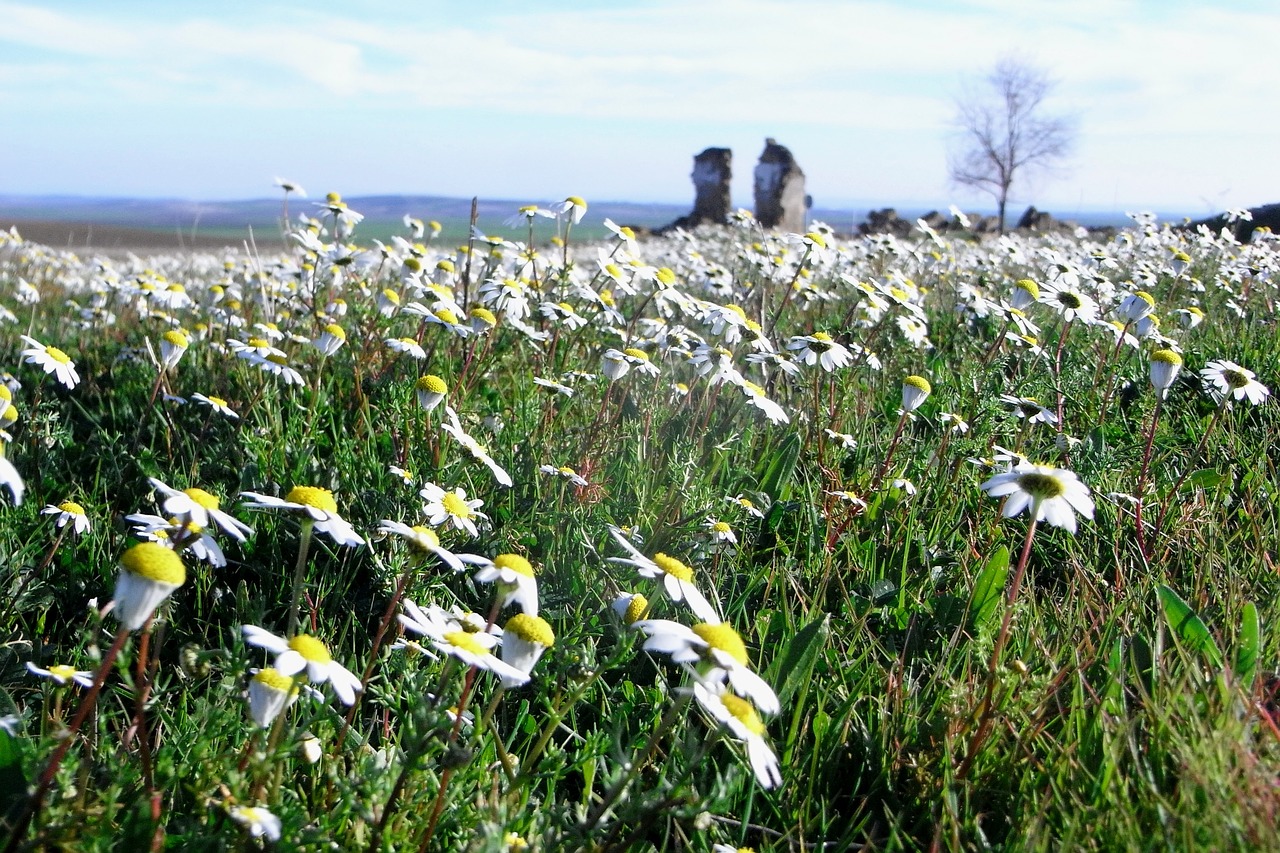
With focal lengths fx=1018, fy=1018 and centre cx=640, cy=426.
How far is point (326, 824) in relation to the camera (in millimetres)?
1489

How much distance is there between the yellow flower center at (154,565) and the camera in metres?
1.27

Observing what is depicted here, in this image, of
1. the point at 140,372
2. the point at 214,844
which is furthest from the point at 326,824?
the point at 140,372

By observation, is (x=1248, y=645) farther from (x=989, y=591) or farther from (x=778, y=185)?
(x=778, y=185)

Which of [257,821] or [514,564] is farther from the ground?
[514,564]

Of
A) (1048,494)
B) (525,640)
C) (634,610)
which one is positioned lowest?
(634,610)

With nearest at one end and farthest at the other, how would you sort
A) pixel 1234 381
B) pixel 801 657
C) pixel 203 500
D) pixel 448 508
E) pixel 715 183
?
pixel 203 500 < pixel 801 657 < pixel 448 508 < pixel 1234 381 < pixel 715 183

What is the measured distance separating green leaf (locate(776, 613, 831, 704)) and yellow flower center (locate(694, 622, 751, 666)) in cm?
57

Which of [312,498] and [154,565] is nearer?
[154,565]

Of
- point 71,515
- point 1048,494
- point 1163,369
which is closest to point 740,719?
point 1048,494

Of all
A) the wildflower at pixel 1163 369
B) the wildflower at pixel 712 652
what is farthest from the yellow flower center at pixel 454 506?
the wildflower at pixel 1163 369

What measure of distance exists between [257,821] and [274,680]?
0.19 meters

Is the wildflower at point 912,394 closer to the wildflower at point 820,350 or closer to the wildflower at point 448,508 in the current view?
the wildflower at point 820,350

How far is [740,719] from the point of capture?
149 cm

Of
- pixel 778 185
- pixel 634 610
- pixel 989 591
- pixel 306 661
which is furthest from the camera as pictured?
pixel 778 185
